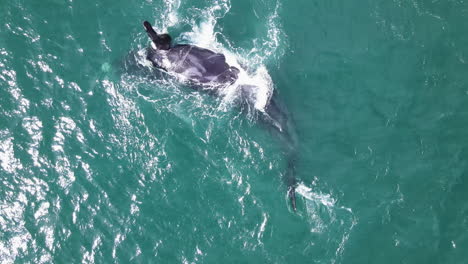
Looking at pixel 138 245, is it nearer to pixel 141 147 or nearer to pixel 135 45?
pixel 141 147

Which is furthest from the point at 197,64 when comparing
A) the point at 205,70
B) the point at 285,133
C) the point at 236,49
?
the point at 285,133

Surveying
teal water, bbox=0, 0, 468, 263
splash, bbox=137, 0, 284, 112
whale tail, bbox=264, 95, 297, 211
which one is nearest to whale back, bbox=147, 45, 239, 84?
splash, bbox=137, 0, 284, 112

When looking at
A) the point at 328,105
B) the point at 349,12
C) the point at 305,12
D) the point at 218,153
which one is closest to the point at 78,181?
the point at 218,153

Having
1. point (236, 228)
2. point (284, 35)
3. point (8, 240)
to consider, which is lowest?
point (236, 228)

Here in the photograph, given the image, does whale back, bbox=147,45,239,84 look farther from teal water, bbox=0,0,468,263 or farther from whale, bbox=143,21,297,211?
teal water, bbox=0,0,468,263

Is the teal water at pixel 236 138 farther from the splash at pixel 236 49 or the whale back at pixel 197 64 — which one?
the whale back at pixel 197 64

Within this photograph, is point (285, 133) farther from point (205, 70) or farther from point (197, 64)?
point (197, 64)

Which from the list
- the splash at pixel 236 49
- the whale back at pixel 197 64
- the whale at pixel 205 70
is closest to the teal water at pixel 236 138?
the splash at pixel 236 49
